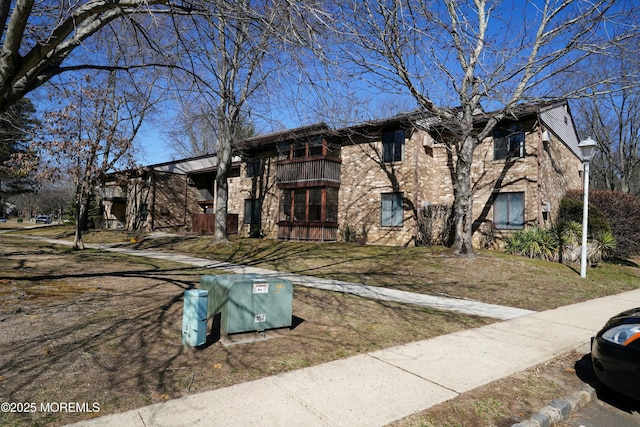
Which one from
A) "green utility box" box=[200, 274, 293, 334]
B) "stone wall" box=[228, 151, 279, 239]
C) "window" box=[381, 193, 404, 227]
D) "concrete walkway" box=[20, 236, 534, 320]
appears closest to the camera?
"green utility box" box=[200, 274, 293, 334]

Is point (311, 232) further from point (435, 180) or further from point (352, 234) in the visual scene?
point (435, 180)

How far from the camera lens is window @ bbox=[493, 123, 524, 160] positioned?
17.8 m

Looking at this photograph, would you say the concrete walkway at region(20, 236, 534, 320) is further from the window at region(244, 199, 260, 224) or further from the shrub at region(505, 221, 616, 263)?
the window at region(244, 199, 260, 224)

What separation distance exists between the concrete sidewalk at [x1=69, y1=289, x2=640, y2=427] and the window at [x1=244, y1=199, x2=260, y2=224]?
2072 cm

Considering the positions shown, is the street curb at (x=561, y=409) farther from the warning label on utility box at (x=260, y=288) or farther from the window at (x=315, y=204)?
the window at (x=315, y=204)

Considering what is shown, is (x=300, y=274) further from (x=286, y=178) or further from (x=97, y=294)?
(x=286, y=178)

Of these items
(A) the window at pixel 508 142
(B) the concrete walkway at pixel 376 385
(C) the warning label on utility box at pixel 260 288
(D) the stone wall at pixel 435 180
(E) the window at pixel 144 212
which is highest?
(A) the window at pixel 508 142

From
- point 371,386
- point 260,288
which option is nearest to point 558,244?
point 260,288

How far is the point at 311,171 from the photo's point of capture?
866 inches

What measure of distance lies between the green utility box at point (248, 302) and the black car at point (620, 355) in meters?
3.75

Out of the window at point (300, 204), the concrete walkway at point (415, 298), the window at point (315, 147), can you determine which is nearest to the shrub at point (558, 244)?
the concrete walkway at point (415, 298)

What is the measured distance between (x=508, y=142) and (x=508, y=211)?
3289mm

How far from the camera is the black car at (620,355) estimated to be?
3.60 meters

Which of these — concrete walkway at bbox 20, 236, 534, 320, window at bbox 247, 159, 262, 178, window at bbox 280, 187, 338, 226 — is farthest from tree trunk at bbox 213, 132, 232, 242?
concrete walkway at bbox 20, 236, 534, 320
